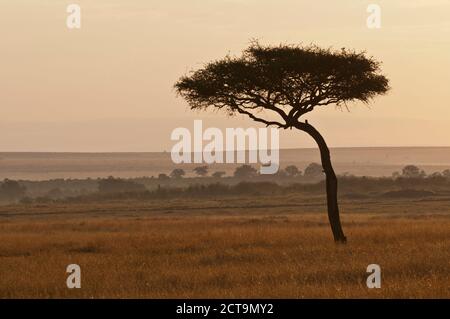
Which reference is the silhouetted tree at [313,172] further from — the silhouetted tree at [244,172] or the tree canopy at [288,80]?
the tree canopy at [288,80]

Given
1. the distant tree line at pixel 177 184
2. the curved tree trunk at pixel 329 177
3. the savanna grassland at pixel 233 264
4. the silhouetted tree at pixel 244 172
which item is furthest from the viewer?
the silhouetted tree at pixel 244 172

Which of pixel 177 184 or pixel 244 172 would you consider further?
pixel 244 172

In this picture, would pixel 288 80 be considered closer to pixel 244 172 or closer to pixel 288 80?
pixel 288 80

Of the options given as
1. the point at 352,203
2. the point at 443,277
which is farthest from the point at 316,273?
the point at 352,203

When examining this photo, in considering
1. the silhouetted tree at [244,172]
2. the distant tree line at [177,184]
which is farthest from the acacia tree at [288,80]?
the silhouetted tree at [244,172]

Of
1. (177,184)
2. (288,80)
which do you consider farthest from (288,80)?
(177,184)

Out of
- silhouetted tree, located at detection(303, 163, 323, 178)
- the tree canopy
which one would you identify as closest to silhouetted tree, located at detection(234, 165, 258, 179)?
silhouetted tree, located at detection(303, 163, 323, 178)

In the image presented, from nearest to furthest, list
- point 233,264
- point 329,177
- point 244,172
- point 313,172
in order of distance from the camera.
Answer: point 233,264, point 329,177, point 313,172, point 244,172

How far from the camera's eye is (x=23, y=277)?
19.2 metres

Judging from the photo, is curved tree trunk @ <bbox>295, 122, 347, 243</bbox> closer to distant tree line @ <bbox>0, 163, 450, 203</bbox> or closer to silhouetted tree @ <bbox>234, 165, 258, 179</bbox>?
distant tree line @ <bbox>0, 163, 450, 203</bbox>

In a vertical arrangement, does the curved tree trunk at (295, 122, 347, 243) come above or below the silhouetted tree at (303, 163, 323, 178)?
below

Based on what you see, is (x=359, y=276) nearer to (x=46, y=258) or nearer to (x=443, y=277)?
(x=443, y=277)
